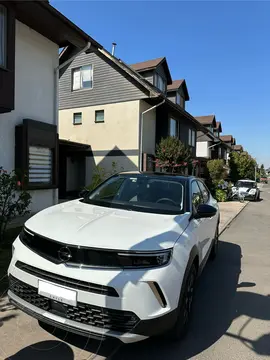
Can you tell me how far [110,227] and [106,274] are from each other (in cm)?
50

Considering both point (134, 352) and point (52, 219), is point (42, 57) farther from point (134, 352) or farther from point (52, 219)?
point (134, 352)

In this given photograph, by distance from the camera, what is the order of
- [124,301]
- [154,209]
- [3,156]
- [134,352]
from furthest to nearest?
[3,156]
[154,209]
[134,352]
[124,301]

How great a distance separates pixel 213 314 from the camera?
3396 millimetres

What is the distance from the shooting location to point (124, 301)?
7.16 ft

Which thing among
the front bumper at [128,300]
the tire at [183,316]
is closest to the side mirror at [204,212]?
the tire at [183,316]

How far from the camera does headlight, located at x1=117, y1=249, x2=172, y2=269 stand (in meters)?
2.29

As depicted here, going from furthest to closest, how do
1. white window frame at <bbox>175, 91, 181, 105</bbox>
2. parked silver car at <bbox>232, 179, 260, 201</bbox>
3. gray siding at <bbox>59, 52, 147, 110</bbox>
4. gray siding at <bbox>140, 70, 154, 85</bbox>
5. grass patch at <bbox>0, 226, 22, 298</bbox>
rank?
white window frame at <bbox>175, 91, 181, 105</bbox>, parked silver car at <bbox>232, 179, 260, 201</bbox>, gray siding at <bbox>140, 70, 154, 85</bbox>, gray siding at <bbox>59, 52, 147, 110</bbox>, grass patch at <bbox>0, 226, 22, 298</bbox>

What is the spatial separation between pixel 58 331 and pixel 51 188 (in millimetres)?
6672

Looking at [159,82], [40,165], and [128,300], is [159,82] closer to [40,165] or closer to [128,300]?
[40,165]

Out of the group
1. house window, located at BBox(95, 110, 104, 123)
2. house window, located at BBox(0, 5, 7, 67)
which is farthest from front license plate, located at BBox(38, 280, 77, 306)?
house window, located at BBox(95, 110, 104, 123)

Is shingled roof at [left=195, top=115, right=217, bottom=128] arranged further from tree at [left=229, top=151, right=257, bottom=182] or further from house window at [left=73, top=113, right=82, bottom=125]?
house window at [left=73, top=113, right=82, bottom=125]

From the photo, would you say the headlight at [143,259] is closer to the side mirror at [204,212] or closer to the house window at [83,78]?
the side mirror at [204,212]

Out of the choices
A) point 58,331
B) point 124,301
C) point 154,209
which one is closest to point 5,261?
point 58,331

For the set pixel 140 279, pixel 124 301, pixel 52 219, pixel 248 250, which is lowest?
pixel 248 250
